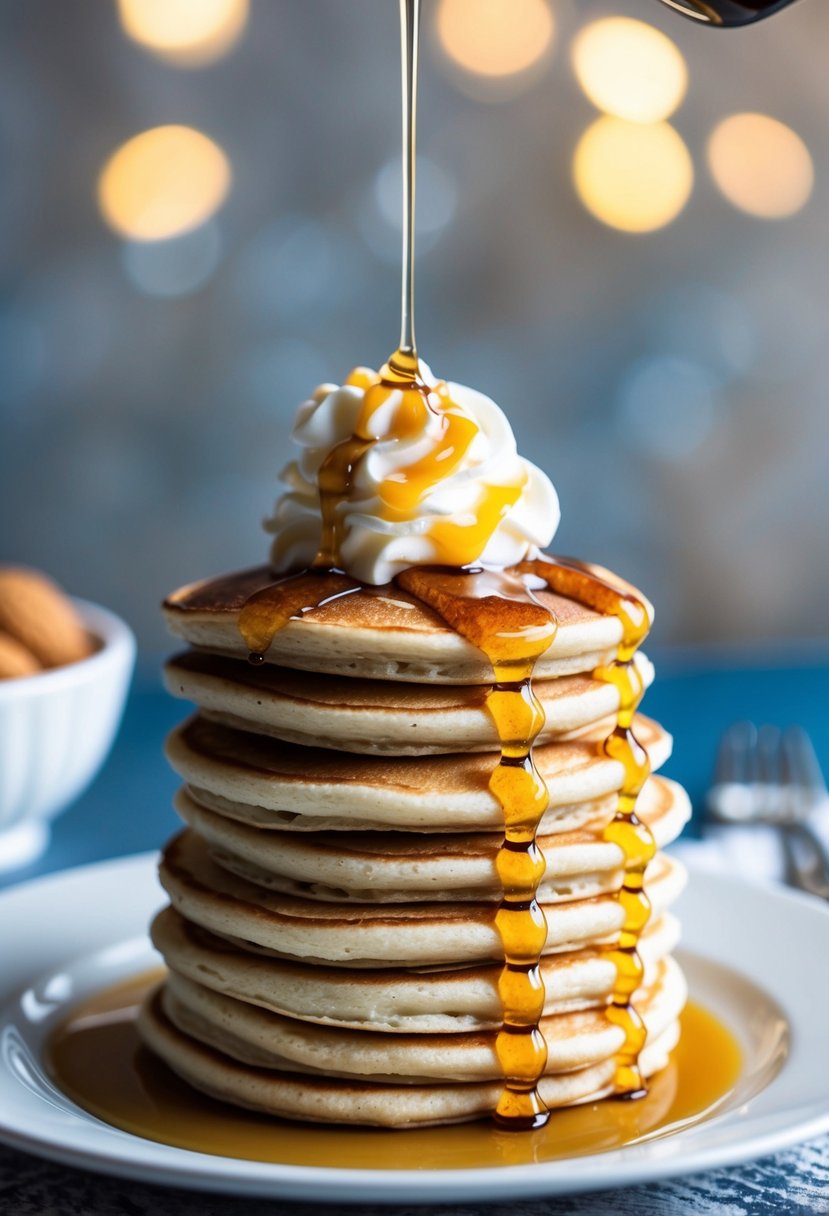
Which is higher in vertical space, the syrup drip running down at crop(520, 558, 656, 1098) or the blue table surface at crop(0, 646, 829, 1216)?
the syrup drip running down at crop(520, 558, 656, 1098)

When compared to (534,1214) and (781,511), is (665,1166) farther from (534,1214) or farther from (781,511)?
(781,511)

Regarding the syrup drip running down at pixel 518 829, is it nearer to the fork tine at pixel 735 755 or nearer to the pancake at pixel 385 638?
the pancake at pixel 385 638

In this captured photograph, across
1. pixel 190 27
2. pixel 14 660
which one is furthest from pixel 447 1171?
pixel 190 27

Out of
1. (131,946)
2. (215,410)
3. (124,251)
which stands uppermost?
(124,251)

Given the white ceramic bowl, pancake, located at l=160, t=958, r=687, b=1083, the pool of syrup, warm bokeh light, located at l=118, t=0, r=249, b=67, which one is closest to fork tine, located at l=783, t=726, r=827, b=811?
the pool of syrup

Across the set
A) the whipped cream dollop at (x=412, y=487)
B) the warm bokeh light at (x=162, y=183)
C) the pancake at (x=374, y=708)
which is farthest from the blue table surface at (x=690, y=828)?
the warm bokeh light at (x=162, y=183)

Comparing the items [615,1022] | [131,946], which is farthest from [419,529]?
[131,946]

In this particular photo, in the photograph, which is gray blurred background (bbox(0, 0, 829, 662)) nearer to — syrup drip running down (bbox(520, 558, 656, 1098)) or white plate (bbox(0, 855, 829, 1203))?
white plate (bbox(0, 855, 829, 1203))
